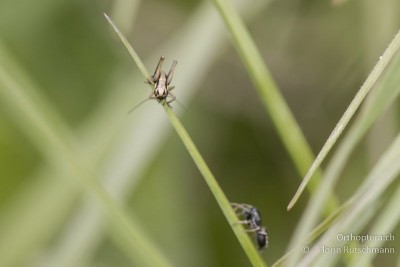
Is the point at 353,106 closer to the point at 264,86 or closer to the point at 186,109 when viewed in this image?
the point at 264,86

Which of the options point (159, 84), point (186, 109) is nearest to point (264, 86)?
point (159, 84)

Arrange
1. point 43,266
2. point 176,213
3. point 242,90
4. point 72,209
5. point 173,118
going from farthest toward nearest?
point 242,90, point 176,213, point 72,209, point 43,266, point 173,118

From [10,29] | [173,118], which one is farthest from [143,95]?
[173,118]

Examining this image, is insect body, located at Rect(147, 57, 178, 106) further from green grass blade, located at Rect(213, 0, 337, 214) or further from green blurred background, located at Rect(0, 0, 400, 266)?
green blurred background, located at Rect(0, 0, 400, 266)

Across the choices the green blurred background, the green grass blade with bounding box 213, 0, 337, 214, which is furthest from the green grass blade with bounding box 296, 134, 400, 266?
the green blurred background

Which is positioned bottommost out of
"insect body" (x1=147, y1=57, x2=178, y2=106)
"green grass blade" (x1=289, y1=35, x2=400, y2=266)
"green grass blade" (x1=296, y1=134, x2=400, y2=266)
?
"green grass blade" (x1=296, y1=134, x2=400, y2=266)

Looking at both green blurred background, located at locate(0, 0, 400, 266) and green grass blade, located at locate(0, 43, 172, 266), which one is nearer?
green grass blade, located at locate(0, 43, 172, 266)

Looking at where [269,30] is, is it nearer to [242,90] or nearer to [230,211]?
Answer: [242,90]
